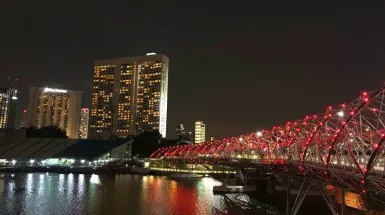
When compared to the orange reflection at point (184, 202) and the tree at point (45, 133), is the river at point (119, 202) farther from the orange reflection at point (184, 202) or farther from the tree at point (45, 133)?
the tree at point (45, 133)

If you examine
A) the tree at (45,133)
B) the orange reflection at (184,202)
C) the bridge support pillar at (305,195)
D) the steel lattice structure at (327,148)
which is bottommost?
the orange reflection at (184,202)

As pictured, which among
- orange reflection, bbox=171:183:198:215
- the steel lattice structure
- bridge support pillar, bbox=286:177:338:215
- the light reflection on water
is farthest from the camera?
orange reflection, bbox=171:183:198:215

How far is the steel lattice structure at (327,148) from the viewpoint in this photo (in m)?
25.0

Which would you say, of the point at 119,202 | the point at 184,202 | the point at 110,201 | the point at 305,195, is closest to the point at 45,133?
the point at 110,201

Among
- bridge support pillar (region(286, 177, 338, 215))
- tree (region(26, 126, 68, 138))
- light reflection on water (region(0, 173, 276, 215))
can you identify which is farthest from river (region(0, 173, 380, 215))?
tree (region(26, 126, 68, 138))

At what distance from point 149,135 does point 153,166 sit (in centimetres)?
3942

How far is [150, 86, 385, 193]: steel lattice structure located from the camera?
82.0 feet

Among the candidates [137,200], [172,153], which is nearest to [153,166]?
[172,153]

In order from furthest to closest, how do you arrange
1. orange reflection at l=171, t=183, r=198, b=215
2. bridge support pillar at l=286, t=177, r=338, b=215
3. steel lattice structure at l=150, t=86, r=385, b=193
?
orange reflection at l=171, t=183, r=198, b=215, bridge support pillar at l=286, t=177, r=338, b=215, steel lattice structure at l=150, t=86, r=385, b=193

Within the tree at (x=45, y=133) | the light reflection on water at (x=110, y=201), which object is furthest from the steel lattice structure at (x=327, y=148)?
the tree at (x=45, y=133)

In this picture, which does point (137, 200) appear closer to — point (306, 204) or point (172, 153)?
point (306, 204)

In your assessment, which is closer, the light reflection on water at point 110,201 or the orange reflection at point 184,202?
the light reflection on water at point 110,201

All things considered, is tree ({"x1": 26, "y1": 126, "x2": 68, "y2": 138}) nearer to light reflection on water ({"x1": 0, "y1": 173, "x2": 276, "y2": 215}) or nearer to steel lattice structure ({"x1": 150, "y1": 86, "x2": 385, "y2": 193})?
steel lattice structure ({"x1": 150, "y1": 86, "x2": 385, "y2": 193})

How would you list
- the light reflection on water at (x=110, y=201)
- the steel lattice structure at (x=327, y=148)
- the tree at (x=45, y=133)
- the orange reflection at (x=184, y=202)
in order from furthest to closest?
the tree at (x=45, y=133)
the orange reflection at (x=184, y=202)
the light reflection on water at (x=110, y=201)
the steel lattice structure at (x=327, y=148)
